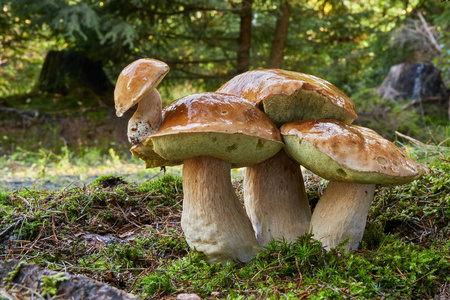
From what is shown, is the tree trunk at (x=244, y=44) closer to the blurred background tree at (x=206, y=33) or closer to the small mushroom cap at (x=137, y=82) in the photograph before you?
the blurred background tree at (x=206, y=33)

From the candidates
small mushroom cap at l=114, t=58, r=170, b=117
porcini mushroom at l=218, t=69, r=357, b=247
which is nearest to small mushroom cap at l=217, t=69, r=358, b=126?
porcini mushroom at l=218, t=69, r=357, b=247

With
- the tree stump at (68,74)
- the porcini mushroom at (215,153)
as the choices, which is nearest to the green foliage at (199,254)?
the porcini mushroom at (215,153)

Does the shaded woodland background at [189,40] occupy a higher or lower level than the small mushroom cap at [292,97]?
higher

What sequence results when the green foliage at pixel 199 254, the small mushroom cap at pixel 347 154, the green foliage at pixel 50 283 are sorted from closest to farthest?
the green foliage at pixel 50 283, the small mushroom cap at pixel 347 154, the green foliage at pixel 199 254

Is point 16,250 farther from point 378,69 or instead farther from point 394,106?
point 378,69

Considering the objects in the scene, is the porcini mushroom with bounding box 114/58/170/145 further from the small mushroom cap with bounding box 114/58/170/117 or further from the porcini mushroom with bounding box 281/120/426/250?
the porcini mushroom with bounding box 281/120/426/250

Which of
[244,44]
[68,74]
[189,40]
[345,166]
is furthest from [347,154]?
[68,74]
